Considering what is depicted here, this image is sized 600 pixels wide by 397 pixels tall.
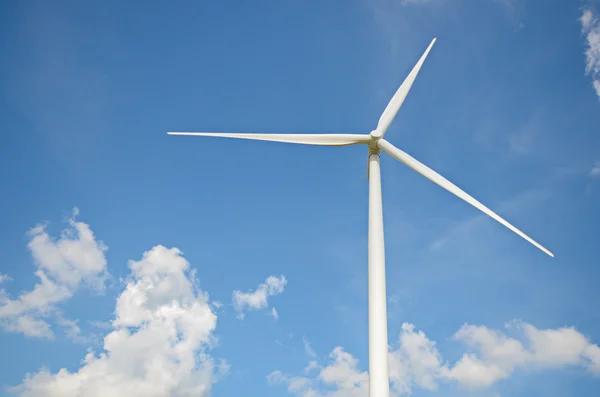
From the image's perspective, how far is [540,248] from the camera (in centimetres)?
3019

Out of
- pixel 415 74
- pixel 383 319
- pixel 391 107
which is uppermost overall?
pixel 415 74

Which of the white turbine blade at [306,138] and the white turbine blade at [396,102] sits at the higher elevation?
the white turbine blade at [396,102]

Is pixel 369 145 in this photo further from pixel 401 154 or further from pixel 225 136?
pixel 225 136

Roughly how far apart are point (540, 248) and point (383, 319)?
1272 cm

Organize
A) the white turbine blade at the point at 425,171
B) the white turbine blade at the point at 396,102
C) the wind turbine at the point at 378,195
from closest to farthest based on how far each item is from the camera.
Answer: the wind turbine at the point at 378,195
the white turbine blade at the point at 425,171
the white turbine blade at the point at 396,102

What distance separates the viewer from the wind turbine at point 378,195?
74.1ft

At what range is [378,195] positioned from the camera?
28.6 meters

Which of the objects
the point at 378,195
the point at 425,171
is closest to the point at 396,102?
the point at 425,171

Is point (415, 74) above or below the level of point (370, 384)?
above

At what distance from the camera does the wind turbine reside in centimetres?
2258

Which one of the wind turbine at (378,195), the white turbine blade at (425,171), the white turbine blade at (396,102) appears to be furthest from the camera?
the white turbine blade at (396,102)

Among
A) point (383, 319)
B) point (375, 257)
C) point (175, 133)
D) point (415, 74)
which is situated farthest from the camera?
point (415, 74)

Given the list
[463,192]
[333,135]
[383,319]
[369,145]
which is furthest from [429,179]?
[383,319]

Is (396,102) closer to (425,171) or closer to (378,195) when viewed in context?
(425,171)
